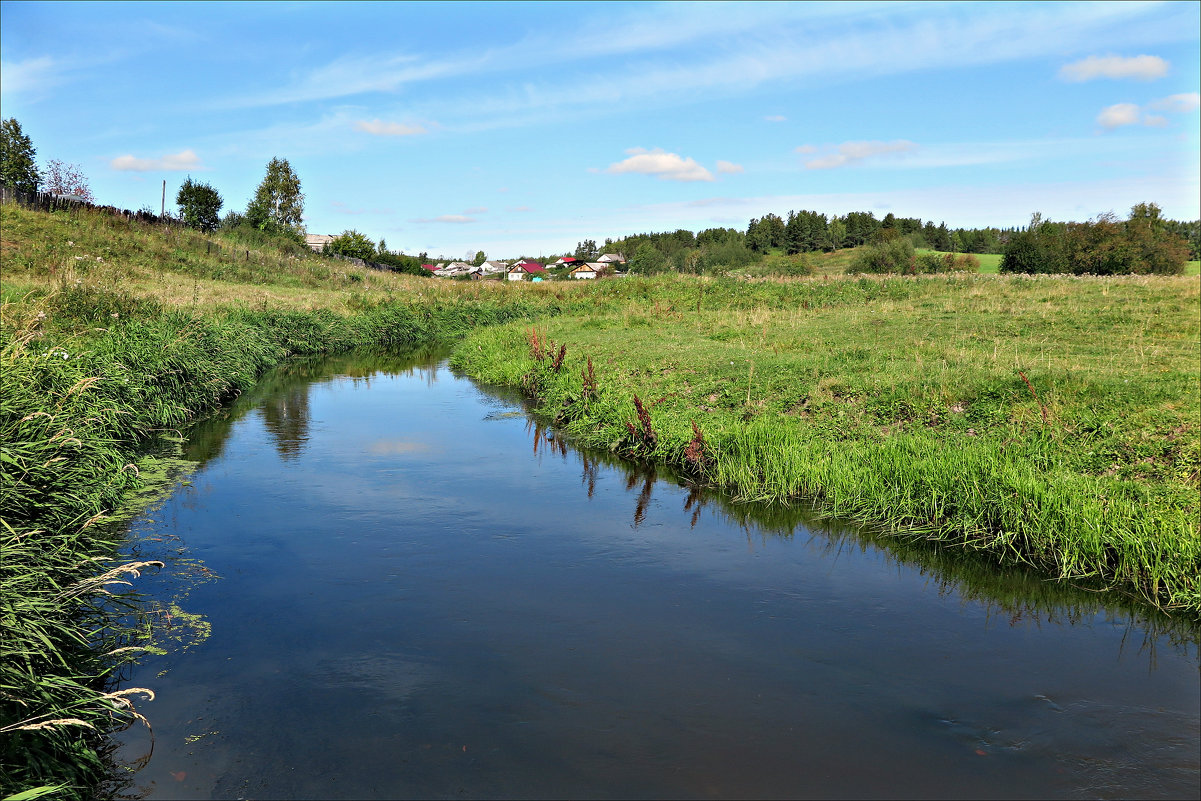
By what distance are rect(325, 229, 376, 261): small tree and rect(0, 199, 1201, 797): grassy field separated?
5037 centimetres

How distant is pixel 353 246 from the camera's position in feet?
253

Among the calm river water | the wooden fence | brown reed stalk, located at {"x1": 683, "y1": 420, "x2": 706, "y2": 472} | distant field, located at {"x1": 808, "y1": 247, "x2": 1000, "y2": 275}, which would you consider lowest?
the calm river water

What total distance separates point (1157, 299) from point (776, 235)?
103562 mm

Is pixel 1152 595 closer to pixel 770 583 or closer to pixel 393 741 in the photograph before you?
pixel 770 583

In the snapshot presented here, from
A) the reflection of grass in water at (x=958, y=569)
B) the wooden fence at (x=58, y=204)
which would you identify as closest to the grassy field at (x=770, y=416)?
the reflection of grass in water at (x=958, y=569)

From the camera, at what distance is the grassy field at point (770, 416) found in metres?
5.52

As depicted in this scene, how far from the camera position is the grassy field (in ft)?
18.1

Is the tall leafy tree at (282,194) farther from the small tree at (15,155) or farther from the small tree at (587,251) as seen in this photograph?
the small tree at (587,251)

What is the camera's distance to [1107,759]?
4770mm

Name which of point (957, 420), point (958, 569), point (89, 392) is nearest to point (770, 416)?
point (957, 420)

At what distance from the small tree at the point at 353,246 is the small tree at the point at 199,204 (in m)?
17.5

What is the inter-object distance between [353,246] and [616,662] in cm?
7691

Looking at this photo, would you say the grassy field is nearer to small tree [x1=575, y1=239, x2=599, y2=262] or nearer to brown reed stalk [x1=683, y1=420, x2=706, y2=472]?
brown reed stalk [x1=683, y1=420, x2=706, y2=472]

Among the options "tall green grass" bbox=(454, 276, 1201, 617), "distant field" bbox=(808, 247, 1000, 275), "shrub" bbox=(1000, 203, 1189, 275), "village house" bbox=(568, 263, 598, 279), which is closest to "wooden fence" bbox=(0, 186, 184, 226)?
"tall green grass" bbox=(454, 276, 1201, 617)
